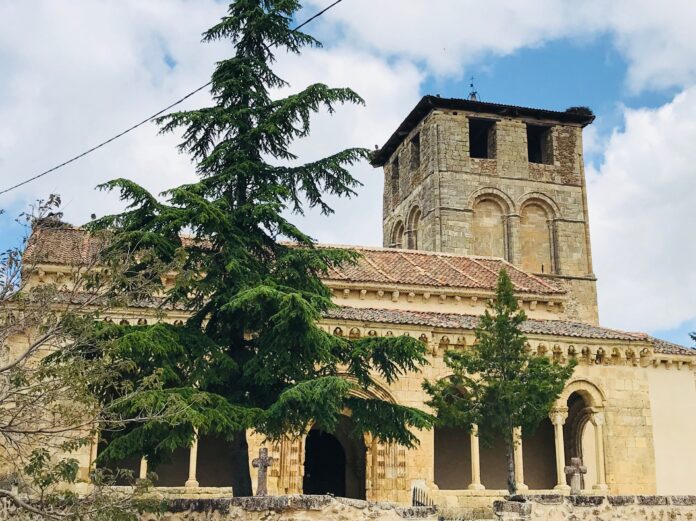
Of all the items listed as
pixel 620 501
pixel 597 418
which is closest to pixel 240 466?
pixel 620 501

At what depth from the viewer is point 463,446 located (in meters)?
21.4

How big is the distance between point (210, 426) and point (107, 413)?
1.54 metres

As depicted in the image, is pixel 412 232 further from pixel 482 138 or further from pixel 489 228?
pixel 482 138

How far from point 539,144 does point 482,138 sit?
2702 millimetres

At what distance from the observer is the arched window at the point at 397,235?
40.4 m

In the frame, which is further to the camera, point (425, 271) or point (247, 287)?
point (425, 271)

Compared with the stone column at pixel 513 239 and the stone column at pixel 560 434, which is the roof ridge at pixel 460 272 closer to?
the stone column at pixel 560 434

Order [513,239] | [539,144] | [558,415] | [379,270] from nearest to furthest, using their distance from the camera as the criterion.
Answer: [558,415] → [379,270] → [513,239] → [539,144]

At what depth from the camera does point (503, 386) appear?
15383mm

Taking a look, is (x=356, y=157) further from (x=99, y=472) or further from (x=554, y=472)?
(x=554, y=472)

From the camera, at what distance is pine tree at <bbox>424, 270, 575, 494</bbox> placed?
1540 centimetres

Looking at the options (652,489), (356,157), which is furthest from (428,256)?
(356,157)

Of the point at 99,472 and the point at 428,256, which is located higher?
the point at 428,256

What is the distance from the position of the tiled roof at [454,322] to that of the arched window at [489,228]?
12410 mm
